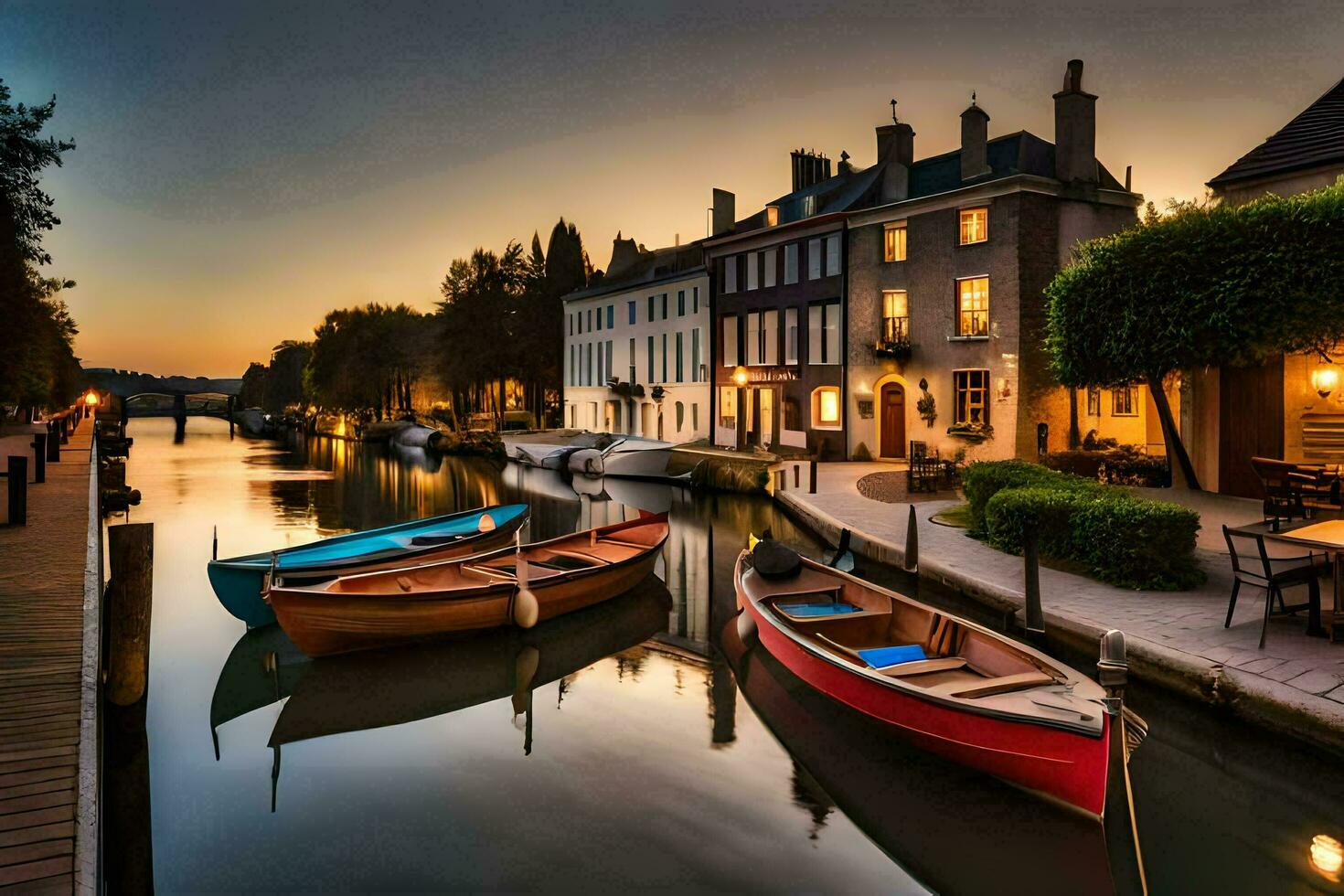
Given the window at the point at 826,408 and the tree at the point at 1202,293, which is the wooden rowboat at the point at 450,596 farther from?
the window at the point at 826,408

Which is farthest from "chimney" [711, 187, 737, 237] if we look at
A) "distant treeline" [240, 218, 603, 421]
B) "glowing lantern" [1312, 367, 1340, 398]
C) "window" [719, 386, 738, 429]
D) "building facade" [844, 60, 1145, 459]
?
"glowing lantern" [1312, 367, 1340, 398]

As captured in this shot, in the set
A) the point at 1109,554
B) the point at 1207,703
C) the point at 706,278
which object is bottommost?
the point at 1207,703

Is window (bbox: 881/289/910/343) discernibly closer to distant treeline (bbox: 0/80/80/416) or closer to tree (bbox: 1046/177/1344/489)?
tree (bbox: 1046/177/1344/489)

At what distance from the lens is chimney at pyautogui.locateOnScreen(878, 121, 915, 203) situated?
3244 centimetres

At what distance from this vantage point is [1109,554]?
11875mm

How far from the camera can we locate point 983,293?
2872cm

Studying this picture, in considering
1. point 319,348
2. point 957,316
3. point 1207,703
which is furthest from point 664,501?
point 319,348

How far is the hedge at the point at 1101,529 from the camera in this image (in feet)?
37.4

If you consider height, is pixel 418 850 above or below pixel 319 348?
below

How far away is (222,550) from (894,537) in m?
15.7

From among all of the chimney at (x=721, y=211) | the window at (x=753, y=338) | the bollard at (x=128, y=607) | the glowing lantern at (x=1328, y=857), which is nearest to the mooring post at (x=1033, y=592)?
the glowing lantern at (x=1328, y=857)

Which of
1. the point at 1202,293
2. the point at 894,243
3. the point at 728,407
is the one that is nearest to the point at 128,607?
the point at 1202,293

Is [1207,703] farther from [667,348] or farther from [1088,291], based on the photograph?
[667,348]

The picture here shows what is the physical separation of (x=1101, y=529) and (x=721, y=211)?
33776 millimetres
